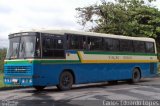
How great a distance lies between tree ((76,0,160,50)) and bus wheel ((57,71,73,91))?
15.6m

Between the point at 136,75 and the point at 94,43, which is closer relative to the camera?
the point at 94,43

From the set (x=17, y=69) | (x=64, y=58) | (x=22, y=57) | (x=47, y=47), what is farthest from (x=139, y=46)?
(x=17, y=69)

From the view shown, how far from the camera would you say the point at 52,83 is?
19.7 metres

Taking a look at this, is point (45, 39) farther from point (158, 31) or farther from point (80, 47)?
point (158, 31)

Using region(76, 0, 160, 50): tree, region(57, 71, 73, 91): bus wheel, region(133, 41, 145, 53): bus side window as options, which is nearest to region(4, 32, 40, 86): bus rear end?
region(57, 71, 73, 91): bus wheel

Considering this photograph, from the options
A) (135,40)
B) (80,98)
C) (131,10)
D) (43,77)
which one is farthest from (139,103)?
(131,10)

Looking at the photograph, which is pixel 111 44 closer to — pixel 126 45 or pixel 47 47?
pixel 126 45

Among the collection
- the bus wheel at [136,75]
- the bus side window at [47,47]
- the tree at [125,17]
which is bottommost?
the bus wheel at [136,75]

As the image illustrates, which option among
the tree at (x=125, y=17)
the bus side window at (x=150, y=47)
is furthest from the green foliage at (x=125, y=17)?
the bus side window at (x=150, y=47)

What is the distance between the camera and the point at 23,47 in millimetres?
19438

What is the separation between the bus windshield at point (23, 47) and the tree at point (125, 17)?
1650cm

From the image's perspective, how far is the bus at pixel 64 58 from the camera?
1911 centimetres

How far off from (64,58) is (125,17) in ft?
59.2

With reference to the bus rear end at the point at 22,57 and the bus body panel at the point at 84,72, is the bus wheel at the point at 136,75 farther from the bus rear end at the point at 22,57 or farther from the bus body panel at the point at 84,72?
the bus rear end at the point at 22,57
